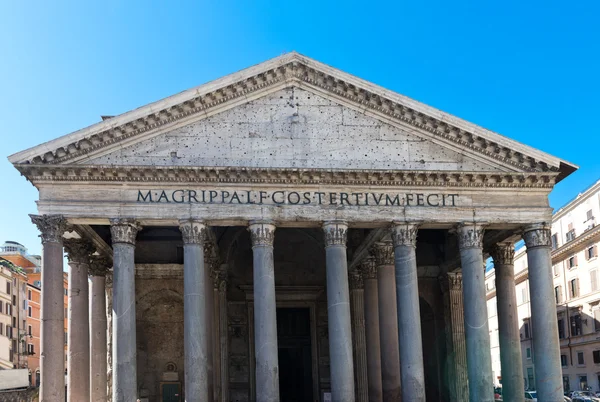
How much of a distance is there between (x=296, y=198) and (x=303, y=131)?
222 cm

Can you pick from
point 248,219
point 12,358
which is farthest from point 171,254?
point 12,358

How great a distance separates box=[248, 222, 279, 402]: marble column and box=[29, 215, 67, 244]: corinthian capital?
5802 millimetres

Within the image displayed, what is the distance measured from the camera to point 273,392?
22547mm

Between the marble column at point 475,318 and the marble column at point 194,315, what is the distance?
8.24 metres

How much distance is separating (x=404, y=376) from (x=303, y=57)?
414 inches

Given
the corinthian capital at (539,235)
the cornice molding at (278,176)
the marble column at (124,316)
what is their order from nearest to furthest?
1. the marble column at (124,316)
2. the cornice molding at (278,176)
3. the corinthian capital at (539,235)

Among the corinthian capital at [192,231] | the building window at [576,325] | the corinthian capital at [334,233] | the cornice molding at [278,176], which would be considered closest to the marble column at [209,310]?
the corinthian capital at [192,231]

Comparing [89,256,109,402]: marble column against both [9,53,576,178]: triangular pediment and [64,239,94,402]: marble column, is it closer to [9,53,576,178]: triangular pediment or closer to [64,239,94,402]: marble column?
[64,239,94,402]: marble column

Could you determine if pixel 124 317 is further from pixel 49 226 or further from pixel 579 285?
pixel 579 285

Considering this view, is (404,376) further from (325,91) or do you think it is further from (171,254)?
(171,254)

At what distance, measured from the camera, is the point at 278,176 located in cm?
2369

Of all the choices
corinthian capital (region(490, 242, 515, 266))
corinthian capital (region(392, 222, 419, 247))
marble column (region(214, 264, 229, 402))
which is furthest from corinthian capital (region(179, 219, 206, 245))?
corinthian capital (region(490, 242, 515, 266))

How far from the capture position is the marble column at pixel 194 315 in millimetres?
22438

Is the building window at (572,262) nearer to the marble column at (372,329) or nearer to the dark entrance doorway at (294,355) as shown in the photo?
the dark entrance doorway at (294,355)
